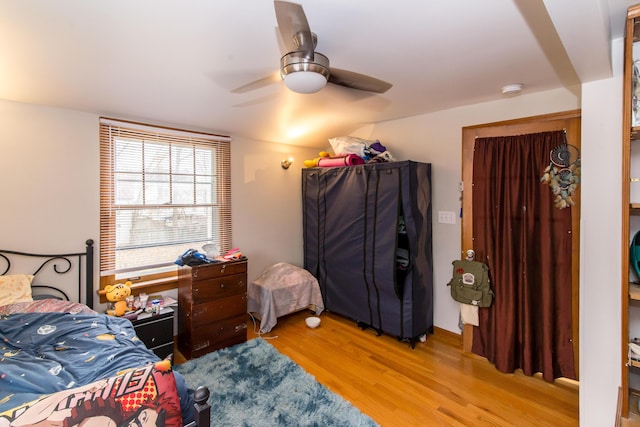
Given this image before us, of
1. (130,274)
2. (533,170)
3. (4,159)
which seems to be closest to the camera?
(4,159)

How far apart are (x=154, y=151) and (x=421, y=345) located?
10.5 feet

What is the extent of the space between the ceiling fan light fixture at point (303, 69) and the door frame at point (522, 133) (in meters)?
1.84

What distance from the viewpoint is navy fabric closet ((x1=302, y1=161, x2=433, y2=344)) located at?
2816 millimetres

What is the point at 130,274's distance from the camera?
277cm

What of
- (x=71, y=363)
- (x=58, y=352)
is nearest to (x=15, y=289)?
(x=58, y=352)

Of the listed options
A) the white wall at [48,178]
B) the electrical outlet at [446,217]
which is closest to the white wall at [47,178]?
the white wall at [48,178]

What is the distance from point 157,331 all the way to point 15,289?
3.22 ft

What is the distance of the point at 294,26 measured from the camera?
4.47ft

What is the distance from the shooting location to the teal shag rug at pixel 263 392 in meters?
1.91

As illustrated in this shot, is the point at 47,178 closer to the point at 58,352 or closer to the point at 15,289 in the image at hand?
the point at 15,289

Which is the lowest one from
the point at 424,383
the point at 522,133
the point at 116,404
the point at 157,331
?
the point at 424,383

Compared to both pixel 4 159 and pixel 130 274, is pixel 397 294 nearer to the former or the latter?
pixel 130 274

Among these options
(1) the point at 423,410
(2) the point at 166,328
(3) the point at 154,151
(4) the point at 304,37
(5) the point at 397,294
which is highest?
(4) the point at 304,37

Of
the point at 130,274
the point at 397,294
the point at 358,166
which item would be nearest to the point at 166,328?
the point at 130,274
